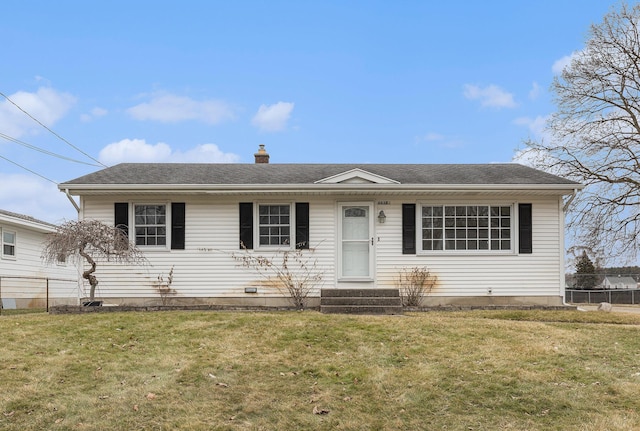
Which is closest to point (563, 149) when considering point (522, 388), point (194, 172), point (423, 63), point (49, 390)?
point (423, 63)

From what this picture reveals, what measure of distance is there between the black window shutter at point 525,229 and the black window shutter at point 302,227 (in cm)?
542

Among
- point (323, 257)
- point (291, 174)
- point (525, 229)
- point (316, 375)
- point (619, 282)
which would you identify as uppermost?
point (291, 174)

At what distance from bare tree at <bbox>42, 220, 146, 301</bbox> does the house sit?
495 millimetres

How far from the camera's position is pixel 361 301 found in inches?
508

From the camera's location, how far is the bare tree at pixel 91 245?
484 inches

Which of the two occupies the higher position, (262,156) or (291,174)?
(262,156)

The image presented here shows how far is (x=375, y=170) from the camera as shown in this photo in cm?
1609

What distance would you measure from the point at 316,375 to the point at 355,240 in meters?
6.54

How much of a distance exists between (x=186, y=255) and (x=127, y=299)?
184 cm

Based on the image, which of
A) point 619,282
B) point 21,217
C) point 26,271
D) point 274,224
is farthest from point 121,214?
point 619,282

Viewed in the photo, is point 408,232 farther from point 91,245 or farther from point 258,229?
point 91,245

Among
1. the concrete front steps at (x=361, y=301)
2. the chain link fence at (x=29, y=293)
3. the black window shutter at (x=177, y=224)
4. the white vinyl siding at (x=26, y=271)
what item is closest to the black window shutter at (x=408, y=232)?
the concrete front steps at (x=361, y=301)

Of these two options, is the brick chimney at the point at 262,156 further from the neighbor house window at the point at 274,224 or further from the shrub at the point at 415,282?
the shrub at the point at 415,282

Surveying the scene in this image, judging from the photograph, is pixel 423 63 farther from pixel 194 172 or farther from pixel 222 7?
pixel 194 172
